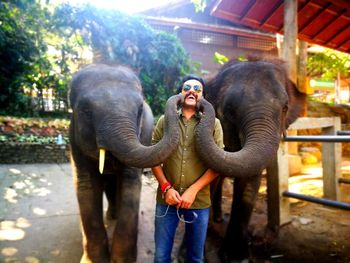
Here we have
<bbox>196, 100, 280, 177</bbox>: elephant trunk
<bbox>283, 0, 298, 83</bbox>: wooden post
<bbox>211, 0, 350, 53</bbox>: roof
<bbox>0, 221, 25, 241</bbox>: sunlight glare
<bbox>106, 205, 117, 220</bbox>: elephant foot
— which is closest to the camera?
<bbox>196, 100, 280, 177</bbox>: elephant trunk

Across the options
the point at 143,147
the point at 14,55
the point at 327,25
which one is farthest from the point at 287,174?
the point at 14,55

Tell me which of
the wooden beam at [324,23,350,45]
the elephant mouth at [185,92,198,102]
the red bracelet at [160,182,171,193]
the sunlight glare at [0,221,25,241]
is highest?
the wooden beam at [324,23,350,45]

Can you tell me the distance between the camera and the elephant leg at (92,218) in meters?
3.08

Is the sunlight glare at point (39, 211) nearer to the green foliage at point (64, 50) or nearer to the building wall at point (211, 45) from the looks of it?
the green foliage at point (64, 50)

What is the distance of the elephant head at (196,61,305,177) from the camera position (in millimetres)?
2268

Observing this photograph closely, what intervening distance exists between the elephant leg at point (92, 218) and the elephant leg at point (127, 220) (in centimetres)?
15

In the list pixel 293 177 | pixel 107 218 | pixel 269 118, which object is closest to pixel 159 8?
pixel 293 177

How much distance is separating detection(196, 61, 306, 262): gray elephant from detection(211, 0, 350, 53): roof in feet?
13.1

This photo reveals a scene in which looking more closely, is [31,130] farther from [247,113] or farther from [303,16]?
[247,113]

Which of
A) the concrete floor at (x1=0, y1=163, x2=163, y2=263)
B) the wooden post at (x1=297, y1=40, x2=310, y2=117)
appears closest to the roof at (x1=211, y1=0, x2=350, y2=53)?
the wooden post at (x1=297, y1=40, x2=310, y2=117)

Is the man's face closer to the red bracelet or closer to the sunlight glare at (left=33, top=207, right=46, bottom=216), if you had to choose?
the red bracelet

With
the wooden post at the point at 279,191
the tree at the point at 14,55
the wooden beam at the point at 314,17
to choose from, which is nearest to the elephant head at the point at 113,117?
the wooden post at the point at 279,191

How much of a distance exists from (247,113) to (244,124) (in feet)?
0.35

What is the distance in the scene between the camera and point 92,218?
318 cm
